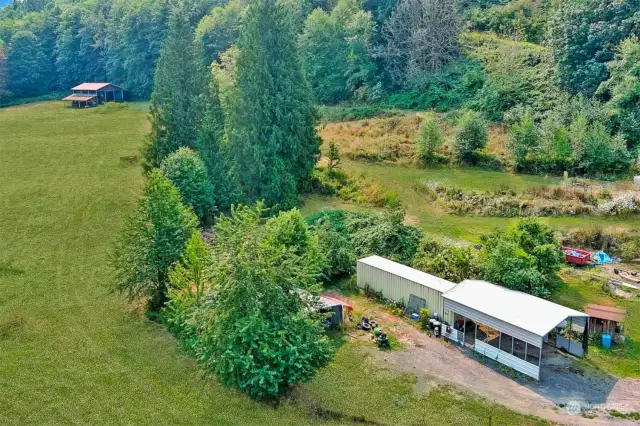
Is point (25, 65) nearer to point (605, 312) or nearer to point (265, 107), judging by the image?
point (265, 107)

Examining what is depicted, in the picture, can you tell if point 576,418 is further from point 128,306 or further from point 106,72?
point 106,72

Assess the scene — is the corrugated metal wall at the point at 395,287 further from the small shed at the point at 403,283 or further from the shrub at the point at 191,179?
the shrub at the point at 191,179

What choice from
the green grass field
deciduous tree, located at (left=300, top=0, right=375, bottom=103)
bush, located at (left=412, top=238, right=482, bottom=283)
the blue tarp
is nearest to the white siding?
bush, located at (left=412, top=238, right=482, bottom=283)

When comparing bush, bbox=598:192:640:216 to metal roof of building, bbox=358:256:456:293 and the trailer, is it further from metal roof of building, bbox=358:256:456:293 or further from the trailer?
metal roof of building, bbox=358:256:456:293

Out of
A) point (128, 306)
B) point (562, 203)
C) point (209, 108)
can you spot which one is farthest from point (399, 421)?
point (209, 108)

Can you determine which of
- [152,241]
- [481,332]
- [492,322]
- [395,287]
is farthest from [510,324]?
[152,241]
